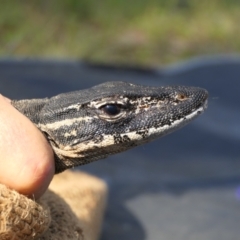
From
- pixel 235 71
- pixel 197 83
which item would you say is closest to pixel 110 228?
pixel 197 83

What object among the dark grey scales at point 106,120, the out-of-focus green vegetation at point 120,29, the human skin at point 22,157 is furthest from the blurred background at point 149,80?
the human skin at point 22,157

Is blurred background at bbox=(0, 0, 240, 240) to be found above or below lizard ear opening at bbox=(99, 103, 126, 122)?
below

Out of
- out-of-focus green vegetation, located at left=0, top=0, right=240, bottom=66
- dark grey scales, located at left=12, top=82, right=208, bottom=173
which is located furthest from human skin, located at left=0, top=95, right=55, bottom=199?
out-of-focus green vegetation, located at left=0, top=0, right=240, bottom=66

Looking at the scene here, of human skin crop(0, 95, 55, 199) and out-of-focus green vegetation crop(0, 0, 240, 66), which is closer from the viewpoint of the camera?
human skin crop(0, 95, 55, 199)

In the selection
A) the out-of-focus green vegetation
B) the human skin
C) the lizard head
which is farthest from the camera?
the out-of-focus green vegetation

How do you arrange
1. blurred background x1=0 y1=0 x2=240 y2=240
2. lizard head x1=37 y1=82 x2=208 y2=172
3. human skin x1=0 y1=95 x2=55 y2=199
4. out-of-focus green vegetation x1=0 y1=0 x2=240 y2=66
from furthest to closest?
out-of-focus green vegetation x1=0 y1=0 x2=240 y2=66
blurred background x1=0 y1=0 x2=240 y2=240
lizard head x1=37 y1=82 x2=208 y2=172
human skin x1=0 y1=95 x2=55 y2=199

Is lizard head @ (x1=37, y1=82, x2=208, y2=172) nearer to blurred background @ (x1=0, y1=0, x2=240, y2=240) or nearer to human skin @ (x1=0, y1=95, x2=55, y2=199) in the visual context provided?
human skin @ (x1=0, y1=95, x2=55, y2=199)

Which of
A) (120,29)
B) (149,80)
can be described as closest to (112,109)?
(149,80)

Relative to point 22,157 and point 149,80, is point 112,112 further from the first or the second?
point 149,80
